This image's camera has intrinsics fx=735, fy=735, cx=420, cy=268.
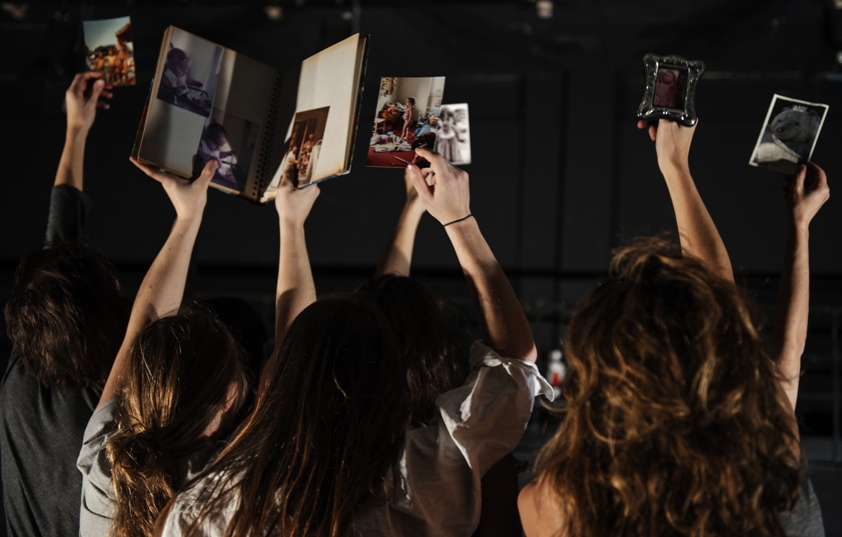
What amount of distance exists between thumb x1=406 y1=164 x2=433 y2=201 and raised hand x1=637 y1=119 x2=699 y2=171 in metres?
0.36

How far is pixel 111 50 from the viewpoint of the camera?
1.72 meters

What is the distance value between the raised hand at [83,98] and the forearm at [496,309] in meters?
1.04

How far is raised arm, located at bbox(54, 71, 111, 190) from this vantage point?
1.60m

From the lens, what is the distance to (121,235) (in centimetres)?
512

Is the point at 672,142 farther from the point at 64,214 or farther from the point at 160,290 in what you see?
the point at 64,214

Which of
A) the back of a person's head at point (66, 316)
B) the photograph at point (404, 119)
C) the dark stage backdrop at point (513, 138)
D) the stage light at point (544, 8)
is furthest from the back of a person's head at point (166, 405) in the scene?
the stage light at point (544, 8)

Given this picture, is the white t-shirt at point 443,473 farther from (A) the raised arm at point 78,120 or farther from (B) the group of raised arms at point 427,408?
(A) the raised arm at point 78,120

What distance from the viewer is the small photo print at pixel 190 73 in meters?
1.50

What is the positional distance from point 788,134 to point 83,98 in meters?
1.47

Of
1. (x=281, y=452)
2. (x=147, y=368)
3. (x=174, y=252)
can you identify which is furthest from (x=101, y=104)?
(x=281, y=452)

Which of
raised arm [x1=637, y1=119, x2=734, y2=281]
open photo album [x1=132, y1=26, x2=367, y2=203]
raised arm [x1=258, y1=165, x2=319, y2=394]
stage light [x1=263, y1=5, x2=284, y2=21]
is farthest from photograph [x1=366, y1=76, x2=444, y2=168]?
stage light [x1=263, y1=5, x2=284, y2=21]

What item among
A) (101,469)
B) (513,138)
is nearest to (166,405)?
(101,469)

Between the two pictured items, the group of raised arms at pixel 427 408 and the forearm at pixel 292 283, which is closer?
the group of raised arms at pixel 427 408

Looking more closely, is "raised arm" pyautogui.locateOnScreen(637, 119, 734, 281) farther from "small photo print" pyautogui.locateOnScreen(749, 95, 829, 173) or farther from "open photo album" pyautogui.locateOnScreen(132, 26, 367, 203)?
"open photo album" pyautogui.locateOnScreen(132, 26, 367, 203)
